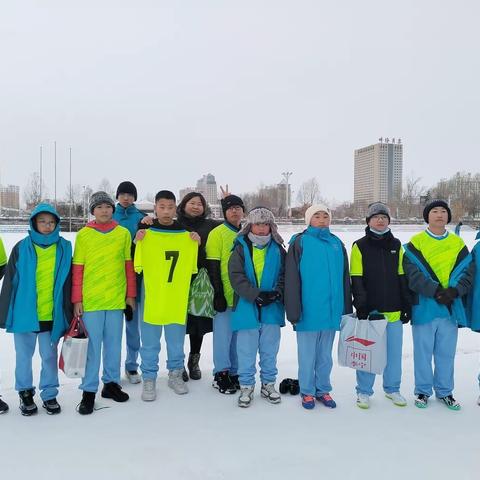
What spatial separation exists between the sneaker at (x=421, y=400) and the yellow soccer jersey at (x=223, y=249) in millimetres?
1860

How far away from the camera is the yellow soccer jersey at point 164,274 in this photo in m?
3.86

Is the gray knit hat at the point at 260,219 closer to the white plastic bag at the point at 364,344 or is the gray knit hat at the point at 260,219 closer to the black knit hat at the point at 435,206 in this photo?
the white plastic bag at the point at 364,344

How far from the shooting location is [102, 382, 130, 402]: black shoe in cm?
380

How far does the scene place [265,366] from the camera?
3.91 metres

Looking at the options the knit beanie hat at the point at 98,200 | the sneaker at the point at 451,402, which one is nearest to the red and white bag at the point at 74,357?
the knit beanie hat at the point at 98,200

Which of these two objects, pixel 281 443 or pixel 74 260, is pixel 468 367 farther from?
pixel 74 260

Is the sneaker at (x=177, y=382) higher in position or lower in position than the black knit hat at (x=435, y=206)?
lower

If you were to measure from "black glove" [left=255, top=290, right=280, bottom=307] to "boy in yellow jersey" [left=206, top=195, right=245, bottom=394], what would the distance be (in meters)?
0.37

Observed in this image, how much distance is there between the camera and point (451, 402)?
369 centimetres

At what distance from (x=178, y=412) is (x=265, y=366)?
2.87ft

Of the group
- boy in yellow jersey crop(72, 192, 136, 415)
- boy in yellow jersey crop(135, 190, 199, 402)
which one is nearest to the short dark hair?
boy in yellow jersey crop(135, 190, 199, 402)

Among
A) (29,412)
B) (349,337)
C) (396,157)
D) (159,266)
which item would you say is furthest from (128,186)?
(396,157)

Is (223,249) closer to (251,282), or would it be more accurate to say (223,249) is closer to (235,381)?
(251,282)

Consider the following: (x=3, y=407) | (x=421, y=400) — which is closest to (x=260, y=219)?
(x=421, y=400)
